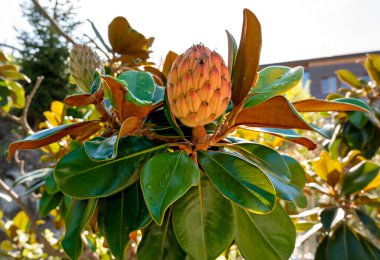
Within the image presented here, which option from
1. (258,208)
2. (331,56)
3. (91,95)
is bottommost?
(331,56)

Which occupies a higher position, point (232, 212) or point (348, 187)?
point (232, 212)

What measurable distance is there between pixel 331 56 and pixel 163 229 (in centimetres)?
1555

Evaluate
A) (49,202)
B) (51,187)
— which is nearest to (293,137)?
(51,187)

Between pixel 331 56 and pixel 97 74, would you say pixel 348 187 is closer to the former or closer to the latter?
pixel 97 74

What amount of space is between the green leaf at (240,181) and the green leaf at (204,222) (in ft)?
0.24

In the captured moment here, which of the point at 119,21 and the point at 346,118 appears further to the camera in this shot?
the point at 346,118

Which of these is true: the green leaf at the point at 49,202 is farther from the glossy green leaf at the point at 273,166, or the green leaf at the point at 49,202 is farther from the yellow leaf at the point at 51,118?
the glossy green leaf at the point at 273,166

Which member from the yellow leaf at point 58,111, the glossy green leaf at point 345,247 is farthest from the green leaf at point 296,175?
the yellow leaf at point 58,111

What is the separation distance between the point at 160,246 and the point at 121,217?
0.35ft

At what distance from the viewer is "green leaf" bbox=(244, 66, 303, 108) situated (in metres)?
0.73

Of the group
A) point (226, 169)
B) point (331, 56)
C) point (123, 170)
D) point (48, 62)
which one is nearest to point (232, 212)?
point (226, 169)

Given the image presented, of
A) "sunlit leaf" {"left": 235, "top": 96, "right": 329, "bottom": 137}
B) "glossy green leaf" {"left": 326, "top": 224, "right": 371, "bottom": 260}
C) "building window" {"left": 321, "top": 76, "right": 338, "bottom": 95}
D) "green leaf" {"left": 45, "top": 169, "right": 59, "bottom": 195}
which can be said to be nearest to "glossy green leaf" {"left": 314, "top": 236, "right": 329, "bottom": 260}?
"glossy green leaf" {"left": 326, "top": 224, "right": 371, "bottom": 260}

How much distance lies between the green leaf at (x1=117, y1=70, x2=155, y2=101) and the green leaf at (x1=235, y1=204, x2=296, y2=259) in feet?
1.12

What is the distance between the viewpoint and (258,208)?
0.62 m
